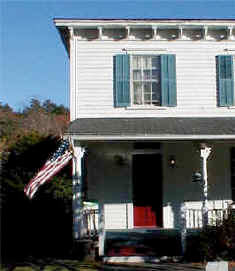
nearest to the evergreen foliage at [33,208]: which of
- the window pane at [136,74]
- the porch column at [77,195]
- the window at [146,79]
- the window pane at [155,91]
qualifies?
the porch column at [77,195]

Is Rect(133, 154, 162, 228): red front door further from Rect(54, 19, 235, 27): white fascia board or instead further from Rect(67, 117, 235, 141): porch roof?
Rect(54, 19, 235, 27): white fascia board

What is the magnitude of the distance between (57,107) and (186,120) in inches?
1935

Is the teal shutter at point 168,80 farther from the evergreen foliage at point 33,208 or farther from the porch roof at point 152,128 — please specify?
the evergreen foliage at point 33,208

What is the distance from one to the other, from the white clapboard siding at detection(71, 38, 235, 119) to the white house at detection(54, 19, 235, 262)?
30 mm

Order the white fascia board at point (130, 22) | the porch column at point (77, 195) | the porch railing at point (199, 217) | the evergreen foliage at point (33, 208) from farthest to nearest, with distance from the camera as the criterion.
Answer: the white fascia board at point (130, 22)
the evergreen foliage at point (33, 208)
the porch column at point (77, 195)
the porch railing at point (199, 217)

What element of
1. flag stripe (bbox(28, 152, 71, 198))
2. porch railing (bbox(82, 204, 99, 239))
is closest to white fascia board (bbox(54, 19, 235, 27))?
flag stripe (bbox(28, 152, 71, 198))

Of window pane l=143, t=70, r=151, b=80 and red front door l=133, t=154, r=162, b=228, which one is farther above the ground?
window pane l=143, t=70, r=151, b=80

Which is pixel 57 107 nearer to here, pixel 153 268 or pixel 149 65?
pixel 149 65

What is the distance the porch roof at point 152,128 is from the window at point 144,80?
67cm

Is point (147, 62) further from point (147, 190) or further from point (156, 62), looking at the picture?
point (147, 190)

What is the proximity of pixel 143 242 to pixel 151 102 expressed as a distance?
4.25m

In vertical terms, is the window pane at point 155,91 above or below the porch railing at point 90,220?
above

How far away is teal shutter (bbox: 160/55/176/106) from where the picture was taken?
1316 centimetres

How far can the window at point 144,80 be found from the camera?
43.2ft
